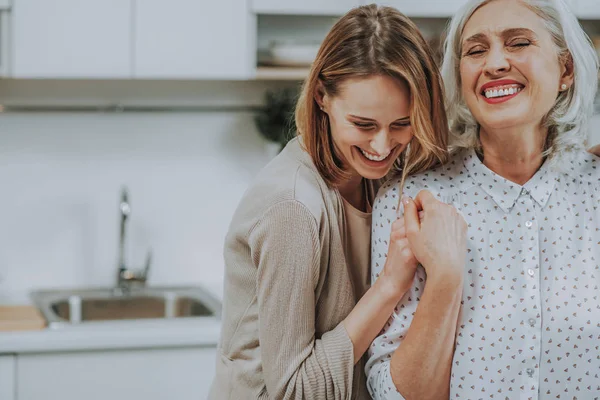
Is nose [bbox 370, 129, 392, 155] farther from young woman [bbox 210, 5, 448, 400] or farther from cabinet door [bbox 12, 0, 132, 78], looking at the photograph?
cabinet door [bbox 12, 0, 132, 78]

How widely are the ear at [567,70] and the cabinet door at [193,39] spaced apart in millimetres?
1402

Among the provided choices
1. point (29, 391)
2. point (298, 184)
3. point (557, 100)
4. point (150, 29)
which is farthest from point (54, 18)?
point (557, 100)

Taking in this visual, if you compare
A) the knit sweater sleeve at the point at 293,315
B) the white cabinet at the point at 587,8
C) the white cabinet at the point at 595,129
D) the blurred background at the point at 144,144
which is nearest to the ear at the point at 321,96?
the knit sweater sleeve at the point at 293,315

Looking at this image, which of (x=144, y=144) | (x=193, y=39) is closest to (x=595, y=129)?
(x=193, y=39)

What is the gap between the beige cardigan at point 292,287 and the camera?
1.45 meters

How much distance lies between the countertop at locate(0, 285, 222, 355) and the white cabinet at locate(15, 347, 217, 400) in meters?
0.03

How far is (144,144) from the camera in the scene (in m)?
3.07

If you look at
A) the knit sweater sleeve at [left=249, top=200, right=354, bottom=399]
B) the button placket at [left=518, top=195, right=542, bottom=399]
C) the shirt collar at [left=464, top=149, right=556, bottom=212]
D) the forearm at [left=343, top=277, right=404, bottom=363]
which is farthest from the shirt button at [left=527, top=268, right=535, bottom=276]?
the knit sweater sleeve at [left=249, top=200, right=354, bottom=399]

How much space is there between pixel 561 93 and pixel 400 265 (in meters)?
0.44

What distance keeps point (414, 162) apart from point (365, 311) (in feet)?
0.94

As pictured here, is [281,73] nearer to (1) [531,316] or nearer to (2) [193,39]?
(2) [193,39]

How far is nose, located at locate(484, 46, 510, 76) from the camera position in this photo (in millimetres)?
1472

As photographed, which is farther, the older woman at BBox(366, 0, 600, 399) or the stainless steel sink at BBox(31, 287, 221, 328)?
the stainless steel sink at BBox(31, 287, 221, 328)

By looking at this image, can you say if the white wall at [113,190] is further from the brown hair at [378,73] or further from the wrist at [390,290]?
the wrist at [390,290]
